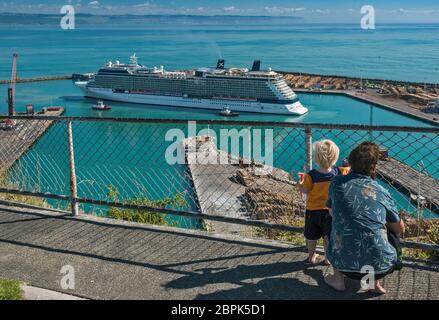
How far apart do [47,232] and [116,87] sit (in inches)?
2772

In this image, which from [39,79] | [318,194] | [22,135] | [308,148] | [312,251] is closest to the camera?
[318,194]

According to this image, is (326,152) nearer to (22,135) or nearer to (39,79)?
(22,135)

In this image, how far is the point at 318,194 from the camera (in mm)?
4219

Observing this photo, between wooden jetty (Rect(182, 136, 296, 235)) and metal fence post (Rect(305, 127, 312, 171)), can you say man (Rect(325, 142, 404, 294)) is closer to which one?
metal fence post (Rect(305, 127, 312, 171))

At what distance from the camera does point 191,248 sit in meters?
4.79

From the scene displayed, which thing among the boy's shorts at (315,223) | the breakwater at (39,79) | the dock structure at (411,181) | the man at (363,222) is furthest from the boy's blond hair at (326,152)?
the breakwater at (39,79)

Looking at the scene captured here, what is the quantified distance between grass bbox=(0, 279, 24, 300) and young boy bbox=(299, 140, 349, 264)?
2.23 metres

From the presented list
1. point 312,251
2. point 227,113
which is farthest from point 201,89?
point 312,251

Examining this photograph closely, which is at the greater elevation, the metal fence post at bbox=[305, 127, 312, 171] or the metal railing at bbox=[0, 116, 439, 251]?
the metal fence post at bbox=[305, 127, 312, 171]

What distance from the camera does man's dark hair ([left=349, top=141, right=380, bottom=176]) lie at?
12.0 ft

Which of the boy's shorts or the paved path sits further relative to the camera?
the boy's shorts

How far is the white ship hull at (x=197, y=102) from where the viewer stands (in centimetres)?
6569

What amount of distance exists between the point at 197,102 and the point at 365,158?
216 ft

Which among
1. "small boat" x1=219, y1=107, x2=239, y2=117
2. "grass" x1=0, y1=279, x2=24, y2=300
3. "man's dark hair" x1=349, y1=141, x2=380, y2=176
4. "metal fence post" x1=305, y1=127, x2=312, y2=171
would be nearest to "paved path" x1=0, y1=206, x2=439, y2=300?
"grass" x1=0, y1=279, x2=24, y2=300
